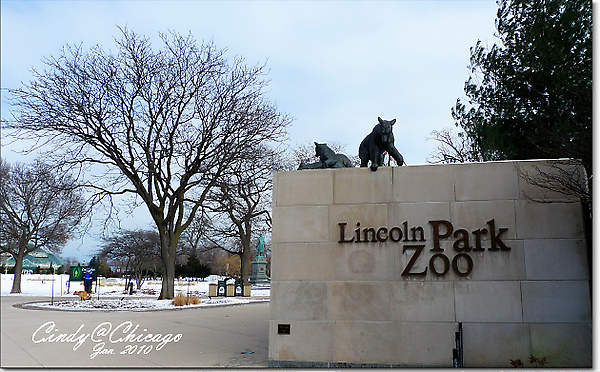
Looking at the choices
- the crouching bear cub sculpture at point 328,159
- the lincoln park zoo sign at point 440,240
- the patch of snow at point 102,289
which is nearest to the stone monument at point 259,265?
the patch of snow at point 102,289

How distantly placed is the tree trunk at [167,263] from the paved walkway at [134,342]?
8.10m

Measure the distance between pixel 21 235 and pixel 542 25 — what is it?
3509 cm

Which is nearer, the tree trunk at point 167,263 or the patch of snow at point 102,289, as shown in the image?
the tree trunk at point 167,263

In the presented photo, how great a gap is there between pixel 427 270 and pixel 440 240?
54 cm

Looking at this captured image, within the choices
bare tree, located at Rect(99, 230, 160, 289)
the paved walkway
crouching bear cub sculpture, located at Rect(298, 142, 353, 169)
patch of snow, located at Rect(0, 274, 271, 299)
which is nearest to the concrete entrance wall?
crouching bear cub sculpture, located at Rect(298, 142, 353, 169)

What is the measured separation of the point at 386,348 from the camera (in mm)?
7320

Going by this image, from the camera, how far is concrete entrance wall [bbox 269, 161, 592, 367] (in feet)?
23.0

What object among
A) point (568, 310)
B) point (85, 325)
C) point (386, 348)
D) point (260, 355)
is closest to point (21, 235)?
point (85, 325)

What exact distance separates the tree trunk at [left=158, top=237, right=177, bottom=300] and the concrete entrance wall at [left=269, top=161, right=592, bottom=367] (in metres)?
17.3

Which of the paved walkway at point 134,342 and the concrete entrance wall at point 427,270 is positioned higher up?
the concrete entrance wall at point 427,270

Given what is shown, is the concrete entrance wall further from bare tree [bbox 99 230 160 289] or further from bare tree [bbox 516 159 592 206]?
bare tree [bbox 99 230 160 289]

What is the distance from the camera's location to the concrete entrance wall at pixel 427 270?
7.00 m

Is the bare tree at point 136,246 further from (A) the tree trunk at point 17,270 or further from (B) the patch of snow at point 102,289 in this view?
(A) the tree trunk at point 17,270

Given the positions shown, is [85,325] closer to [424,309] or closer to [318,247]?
[318,247]
